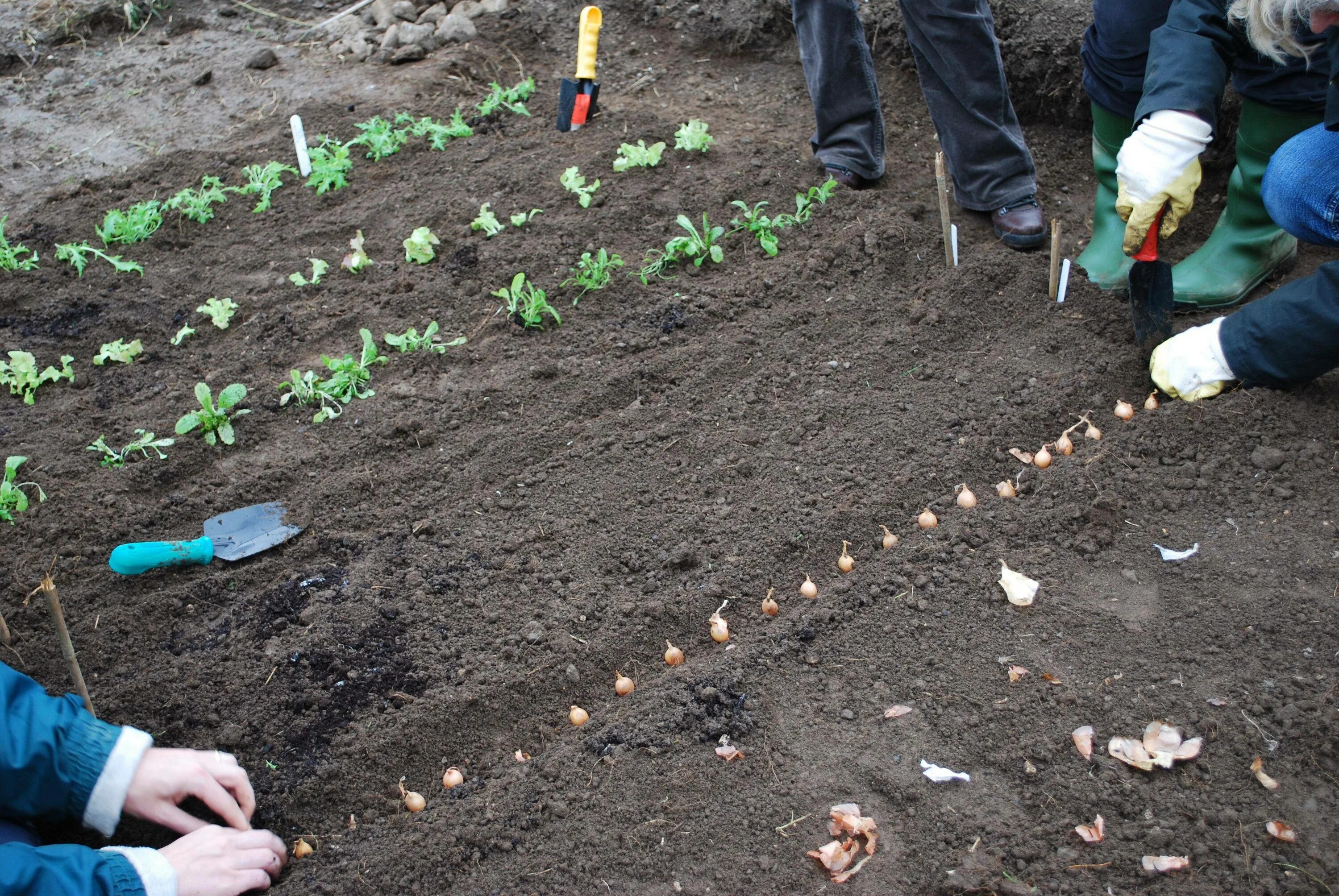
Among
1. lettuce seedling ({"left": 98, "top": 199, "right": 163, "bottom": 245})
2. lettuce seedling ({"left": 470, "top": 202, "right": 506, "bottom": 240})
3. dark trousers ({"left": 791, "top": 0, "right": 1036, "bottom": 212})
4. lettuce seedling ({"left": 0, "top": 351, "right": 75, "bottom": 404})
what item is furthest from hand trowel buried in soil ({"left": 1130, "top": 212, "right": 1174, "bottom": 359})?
lettuce seedling ({"left": 98, "top": 199, "right": 163, "bottom": 245})

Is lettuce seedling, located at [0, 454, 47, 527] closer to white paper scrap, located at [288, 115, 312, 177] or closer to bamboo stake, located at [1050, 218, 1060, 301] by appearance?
white paper scrap, located at [288, 115, 312, 177]

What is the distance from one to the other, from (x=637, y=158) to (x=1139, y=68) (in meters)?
1.80

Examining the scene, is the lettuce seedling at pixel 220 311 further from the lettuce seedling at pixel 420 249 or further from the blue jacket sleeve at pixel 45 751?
the blue jacket sleeve at pixel 45 751

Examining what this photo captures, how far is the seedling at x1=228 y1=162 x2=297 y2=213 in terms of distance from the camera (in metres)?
3.97

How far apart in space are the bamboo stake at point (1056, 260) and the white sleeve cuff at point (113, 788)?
8.82 feet

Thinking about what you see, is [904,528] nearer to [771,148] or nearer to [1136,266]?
[1136,266]

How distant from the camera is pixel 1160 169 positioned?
2.59m

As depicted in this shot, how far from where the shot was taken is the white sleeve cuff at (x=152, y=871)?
1648 millimetres

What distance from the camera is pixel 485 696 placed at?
2.13m

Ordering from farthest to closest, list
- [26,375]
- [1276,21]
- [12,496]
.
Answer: [26,375], [12,496], [1276,21]

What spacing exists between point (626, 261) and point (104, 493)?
1.80m

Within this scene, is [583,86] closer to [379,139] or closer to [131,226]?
[379,139]

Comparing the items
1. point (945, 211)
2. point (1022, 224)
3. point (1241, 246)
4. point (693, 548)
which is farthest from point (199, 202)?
point (1241, 246)

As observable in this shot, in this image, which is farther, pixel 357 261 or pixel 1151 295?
pixel 357 261
